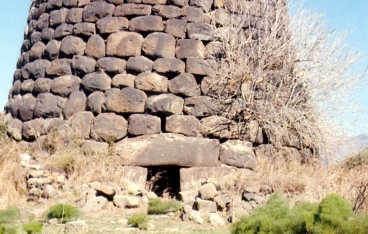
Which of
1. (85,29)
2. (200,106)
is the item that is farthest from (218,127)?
(85,29)

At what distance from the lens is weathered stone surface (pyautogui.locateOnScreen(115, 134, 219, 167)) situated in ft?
22.5

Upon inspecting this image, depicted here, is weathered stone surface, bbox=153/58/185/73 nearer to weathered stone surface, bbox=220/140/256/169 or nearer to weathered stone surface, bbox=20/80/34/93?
weathered stone surface, bbox=220/140/256/169

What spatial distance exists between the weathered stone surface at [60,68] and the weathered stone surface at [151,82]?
1.21 m

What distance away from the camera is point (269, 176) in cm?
666

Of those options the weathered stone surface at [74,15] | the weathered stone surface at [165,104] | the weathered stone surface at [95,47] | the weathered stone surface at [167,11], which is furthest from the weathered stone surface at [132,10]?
the weathered stone surface at [165,104]

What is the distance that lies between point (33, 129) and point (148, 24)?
2.31m

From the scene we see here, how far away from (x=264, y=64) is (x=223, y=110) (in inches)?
43.4

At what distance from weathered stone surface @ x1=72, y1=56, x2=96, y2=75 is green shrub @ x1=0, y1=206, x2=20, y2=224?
9.53 ft

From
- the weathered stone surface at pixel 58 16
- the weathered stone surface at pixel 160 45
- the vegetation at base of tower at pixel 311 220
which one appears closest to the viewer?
the vegetation at base of tower at pixel 311 220

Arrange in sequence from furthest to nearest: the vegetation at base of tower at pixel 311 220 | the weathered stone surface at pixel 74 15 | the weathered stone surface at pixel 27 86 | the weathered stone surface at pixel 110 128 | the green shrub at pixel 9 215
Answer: the weathered stone surface at pixel 27 86
the weathered stone surface at pixel 74 15
the weathered stone surface at pixel 110 128
the green shrub at pixel 9 215
the vegetation at base of tower at pixel 311 220

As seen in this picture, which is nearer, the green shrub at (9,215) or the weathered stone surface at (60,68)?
the green shrub at (9,215)

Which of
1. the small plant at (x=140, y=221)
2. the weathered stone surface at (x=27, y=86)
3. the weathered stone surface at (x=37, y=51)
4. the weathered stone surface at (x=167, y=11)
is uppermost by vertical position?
the weathered stone surface at (x=167, y=11)

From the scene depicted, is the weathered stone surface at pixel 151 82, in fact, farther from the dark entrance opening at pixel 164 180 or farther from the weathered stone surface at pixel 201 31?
the dark entrance opening at pixel 164 180

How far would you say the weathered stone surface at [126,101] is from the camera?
7012 mm
